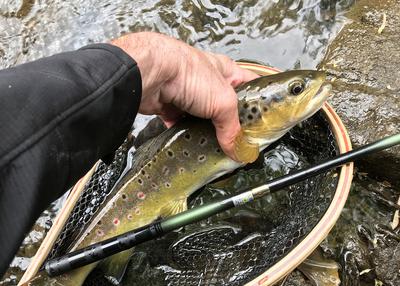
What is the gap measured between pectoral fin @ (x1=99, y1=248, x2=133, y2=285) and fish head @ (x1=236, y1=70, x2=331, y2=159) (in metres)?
0.91

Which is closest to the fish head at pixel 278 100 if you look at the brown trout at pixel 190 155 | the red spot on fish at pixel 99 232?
the brown trout at pixel 190 155

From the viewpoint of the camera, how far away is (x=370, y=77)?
11.2ft

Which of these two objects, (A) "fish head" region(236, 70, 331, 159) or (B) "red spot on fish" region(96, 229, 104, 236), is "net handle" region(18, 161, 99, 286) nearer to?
(B) "red spot on fish" region(96, 229, 104, 236)

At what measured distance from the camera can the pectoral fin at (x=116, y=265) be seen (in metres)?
2.73

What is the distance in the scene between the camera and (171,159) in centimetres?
280

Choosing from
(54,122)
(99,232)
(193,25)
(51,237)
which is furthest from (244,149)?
(193,25)

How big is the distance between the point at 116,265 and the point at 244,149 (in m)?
0.94

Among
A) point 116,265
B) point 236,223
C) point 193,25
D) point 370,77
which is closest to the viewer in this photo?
point 116,265

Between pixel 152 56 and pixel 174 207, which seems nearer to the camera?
pixel 152 56

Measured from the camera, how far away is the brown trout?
2668mm

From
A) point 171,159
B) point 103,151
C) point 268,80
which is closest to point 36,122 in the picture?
point 103,151

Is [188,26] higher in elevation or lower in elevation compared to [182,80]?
lower

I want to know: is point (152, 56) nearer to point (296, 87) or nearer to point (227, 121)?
point (227, 121)

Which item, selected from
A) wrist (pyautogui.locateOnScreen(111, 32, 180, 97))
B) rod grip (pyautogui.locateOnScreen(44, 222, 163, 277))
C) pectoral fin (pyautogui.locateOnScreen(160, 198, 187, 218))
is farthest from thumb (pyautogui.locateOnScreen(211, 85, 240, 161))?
rod grip (pyautogui.locateOnScreen(44, 222, 163, 277))
